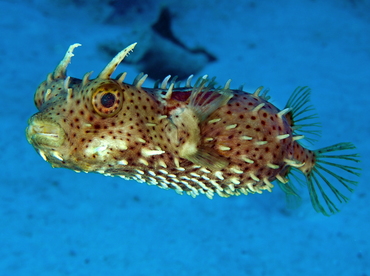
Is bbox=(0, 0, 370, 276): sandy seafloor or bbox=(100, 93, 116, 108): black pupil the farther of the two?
bbox=(0, 0, 370, 276): sandy seafloor

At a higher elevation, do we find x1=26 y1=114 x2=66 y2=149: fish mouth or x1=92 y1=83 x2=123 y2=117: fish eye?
x1=92 y1=83 x2=123 y2=117: fish eye

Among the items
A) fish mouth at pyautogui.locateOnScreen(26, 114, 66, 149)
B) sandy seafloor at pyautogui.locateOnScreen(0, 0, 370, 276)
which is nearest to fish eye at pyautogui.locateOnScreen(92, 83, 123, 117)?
fish mouth at pyautogui.locateOnScreen(26, 114, 66, 149)

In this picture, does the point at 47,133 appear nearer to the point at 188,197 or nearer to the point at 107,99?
the point at 107,99

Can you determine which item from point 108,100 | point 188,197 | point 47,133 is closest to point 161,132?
point 108,100

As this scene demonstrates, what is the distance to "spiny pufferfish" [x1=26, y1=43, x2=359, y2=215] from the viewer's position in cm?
171

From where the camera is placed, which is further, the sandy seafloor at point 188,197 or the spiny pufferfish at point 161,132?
the sandy seafloor at point 188,197

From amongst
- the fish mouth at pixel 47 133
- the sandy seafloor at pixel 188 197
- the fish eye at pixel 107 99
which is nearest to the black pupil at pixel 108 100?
the fish eye at pixel 107 99

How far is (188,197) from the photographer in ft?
22.9

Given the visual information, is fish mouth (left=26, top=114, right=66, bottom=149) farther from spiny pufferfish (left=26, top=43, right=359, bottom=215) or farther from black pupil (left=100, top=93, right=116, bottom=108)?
black pupil (left=100, top=93, right=116, bottom=108)

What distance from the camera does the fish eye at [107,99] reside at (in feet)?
5.48

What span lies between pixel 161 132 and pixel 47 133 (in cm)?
66

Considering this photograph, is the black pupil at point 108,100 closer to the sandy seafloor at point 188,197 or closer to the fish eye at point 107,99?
the fish eye at point 107,99

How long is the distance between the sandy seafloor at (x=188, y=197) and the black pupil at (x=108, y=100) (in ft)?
17.7

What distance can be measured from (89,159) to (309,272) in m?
6.21
